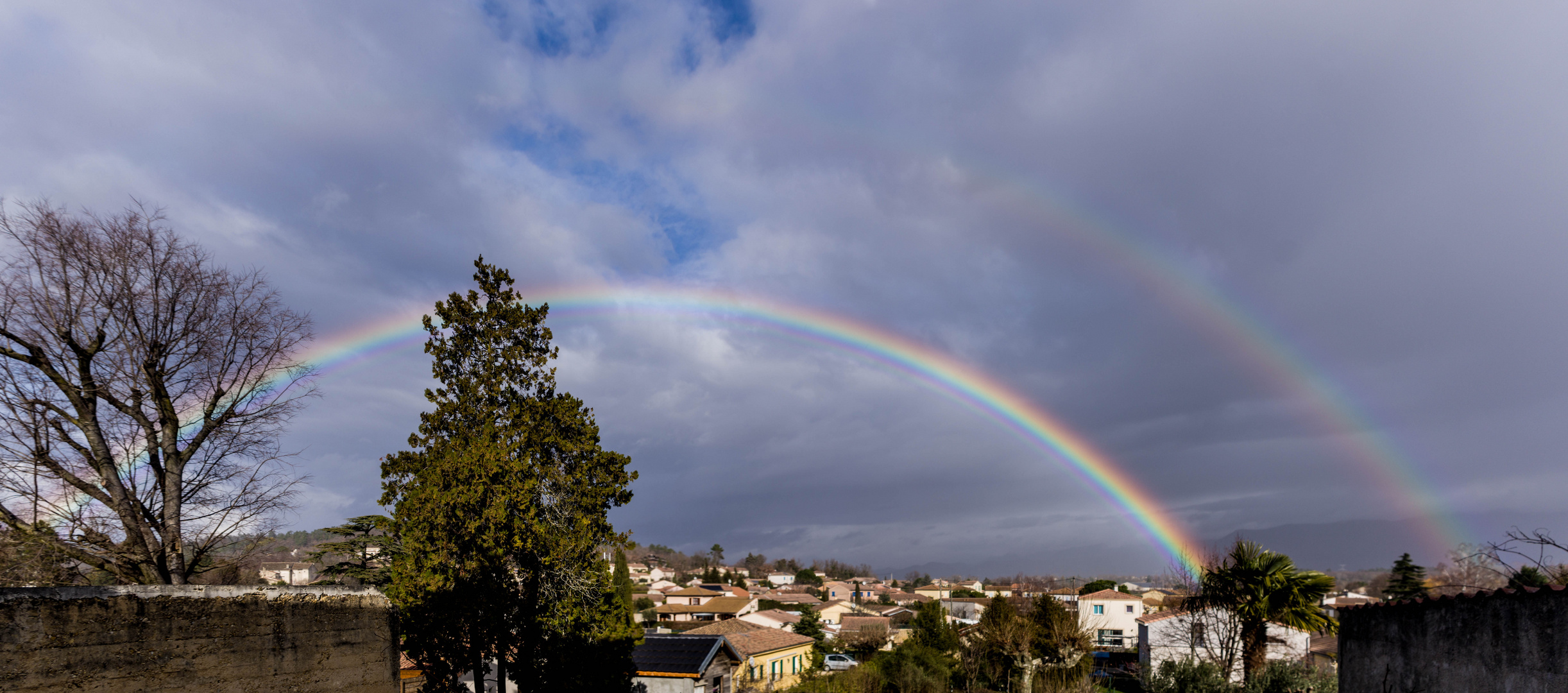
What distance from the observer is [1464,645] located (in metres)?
8.40

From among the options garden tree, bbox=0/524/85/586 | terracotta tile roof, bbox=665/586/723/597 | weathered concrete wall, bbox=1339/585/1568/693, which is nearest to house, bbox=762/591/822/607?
terracotta tile roof, bbox=665/586/723/597

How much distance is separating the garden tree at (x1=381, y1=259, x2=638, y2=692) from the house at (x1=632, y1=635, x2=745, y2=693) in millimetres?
9634

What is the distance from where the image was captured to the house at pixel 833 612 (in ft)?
251

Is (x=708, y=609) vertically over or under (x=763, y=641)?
under

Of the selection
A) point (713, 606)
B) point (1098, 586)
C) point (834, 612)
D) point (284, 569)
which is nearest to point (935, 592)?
point (1098, 586)

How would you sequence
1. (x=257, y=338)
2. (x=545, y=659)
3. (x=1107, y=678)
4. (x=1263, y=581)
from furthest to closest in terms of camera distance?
(x=1107, y=678), (x=1263, y=581), (x=545, y=659), (x=257, y=338)

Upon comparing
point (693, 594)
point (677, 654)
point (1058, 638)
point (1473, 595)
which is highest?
point (1473, 595)

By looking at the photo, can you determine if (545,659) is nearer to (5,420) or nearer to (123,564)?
(123,564)

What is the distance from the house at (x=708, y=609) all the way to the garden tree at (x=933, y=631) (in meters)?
32.1

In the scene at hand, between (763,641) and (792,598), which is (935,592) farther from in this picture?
(763,641)

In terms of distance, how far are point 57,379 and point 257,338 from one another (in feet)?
9.61

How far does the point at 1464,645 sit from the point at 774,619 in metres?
55.5

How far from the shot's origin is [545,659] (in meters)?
15.4

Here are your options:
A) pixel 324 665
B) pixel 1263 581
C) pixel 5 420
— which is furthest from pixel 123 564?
pixel 1263 581
